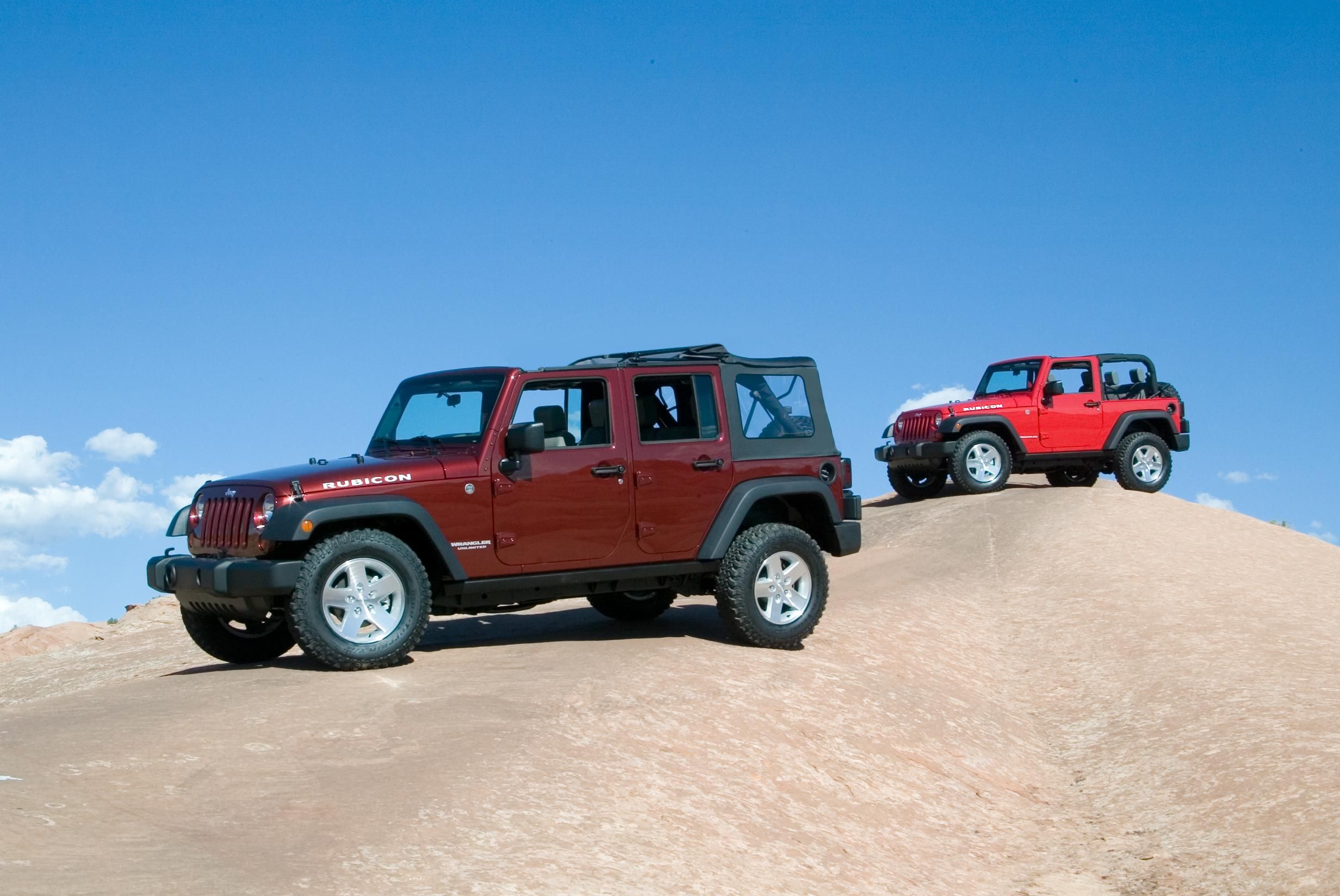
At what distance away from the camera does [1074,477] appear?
24859 mm

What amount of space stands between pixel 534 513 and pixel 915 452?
13171 millimetres

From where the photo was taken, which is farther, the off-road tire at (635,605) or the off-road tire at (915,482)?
the off-road tire at (915,482)

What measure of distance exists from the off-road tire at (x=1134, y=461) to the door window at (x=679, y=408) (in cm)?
1437

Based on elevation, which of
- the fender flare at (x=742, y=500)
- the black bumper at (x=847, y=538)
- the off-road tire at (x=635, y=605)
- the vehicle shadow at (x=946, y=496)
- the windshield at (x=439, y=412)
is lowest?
the off-road tire at (x=635, y=605)

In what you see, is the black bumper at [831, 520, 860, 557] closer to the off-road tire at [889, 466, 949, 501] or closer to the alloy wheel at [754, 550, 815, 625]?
the alloy wheel at [754, 550, 815, 625]

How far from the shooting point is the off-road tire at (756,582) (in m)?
10.6

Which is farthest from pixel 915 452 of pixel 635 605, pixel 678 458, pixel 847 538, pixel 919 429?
pixel 678 458

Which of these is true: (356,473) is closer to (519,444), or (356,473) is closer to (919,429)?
(519,444)

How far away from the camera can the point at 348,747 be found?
7582 millimetres

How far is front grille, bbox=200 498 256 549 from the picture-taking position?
945cm

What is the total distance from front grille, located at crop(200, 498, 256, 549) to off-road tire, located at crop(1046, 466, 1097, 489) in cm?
1731

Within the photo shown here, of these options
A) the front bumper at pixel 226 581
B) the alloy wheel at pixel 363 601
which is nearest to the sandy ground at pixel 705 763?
the alloy wheel at pixel 363 601

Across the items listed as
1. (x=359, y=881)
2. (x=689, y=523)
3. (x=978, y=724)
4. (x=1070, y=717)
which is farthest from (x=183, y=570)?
(x=1070, y=717)

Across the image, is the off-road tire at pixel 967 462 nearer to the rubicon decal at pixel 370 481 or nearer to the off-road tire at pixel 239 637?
the off-road tire at pixel 239 637
